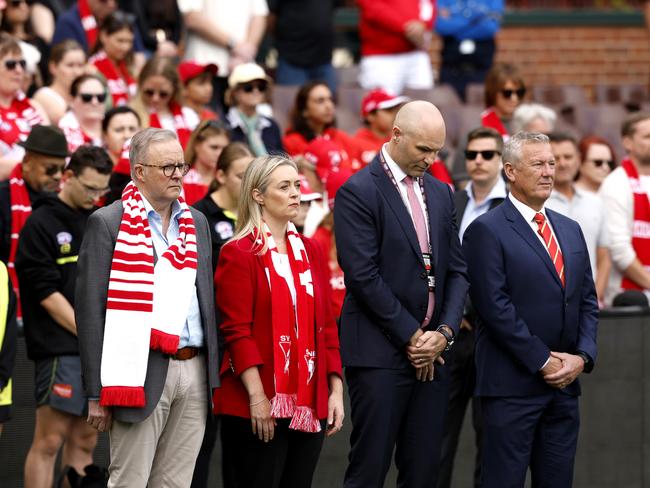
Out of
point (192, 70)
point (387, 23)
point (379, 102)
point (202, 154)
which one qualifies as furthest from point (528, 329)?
point (387, 23)

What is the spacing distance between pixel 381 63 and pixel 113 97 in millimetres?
3439

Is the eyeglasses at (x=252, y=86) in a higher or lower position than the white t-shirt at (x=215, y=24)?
lower

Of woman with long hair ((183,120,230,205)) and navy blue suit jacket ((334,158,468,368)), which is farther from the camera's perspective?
woman with long hair ((183,120,230,205))

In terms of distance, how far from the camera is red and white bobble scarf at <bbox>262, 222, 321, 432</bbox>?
5547mm

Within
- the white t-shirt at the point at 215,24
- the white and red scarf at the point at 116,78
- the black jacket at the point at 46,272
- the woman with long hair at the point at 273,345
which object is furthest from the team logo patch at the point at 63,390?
the white t-shirt at the point at 215,24

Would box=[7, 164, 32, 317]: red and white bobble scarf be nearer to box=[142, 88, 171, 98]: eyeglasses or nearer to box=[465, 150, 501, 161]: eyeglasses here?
box=[142, 88, 171, 98]: eyeglasses

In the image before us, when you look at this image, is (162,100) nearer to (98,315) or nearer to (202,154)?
(202,154)

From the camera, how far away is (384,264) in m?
5.86

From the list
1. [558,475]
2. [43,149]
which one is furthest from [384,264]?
[43,149]

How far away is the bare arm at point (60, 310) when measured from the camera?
6.50 m

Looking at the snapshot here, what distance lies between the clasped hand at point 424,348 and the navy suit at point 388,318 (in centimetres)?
4

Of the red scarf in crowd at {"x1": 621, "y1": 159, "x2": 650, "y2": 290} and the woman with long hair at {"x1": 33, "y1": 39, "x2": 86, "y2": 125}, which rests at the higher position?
the woman with long hair at {"x1": 33, "y1": 39, "x2": 86, "y2": 125}

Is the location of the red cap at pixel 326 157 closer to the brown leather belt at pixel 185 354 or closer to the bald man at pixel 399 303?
the bald man at pixel 399 303

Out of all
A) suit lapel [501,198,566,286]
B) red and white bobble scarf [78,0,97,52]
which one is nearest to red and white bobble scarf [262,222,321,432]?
suit lapel [501,198,566,286]
